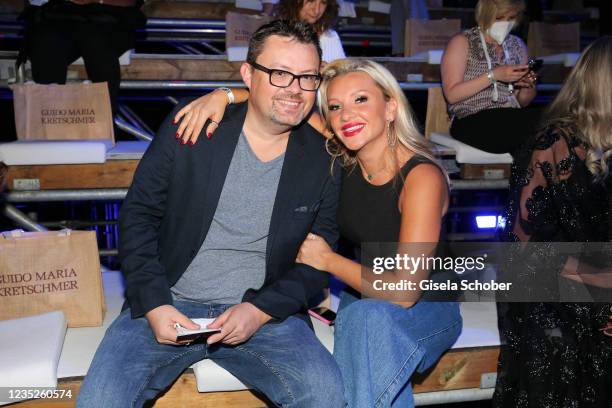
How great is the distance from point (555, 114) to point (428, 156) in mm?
473

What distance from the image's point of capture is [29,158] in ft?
8.87

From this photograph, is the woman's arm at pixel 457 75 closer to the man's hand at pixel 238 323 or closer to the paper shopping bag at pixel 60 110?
the paper shopping bag at pixel 60 110

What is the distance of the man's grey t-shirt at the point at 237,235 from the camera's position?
1.95 m

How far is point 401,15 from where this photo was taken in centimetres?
518

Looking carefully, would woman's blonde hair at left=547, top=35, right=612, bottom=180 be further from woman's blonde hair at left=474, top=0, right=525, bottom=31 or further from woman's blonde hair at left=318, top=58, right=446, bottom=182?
woman's blonde hair at left=474, top=0, right=525, bottom=31

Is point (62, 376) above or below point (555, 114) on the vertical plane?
below

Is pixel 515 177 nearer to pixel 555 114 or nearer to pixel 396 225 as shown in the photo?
pixel 555 114

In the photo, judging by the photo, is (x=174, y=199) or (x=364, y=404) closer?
(x=364, y=404)

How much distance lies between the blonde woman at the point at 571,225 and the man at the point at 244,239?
0.65 m

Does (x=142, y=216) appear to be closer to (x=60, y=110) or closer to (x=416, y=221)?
(x=416, y=221)

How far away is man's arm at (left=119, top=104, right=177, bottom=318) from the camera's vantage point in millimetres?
1879

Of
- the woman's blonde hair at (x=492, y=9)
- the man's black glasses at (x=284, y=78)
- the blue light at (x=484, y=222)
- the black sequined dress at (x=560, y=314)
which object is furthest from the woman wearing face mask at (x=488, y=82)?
the man's black glasses at (x=284, y=78)

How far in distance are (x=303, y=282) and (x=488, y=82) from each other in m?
1.63

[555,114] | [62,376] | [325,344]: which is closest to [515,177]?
[555,114]
